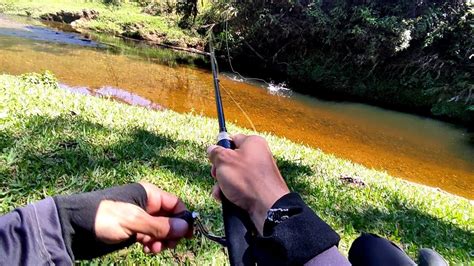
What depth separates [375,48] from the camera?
15242 mm

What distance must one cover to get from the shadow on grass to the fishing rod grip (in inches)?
76.2

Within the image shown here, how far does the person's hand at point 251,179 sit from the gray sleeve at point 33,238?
396mm

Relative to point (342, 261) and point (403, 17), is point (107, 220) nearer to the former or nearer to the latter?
point (342, 261)

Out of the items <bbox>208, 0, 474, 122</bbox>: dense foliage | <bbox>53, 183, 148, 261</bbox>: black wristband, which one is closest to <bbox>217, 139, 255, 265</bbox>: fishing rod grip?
<bbox>53, 183, 148, 261</bbox>: black wristband

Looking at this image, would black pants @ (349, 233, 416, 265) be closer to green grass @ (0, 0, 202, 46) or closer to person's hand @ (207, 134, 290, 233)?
person's hand @ (207, 134, 290, 233)

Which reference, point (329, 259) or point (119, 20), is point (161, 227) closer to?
point (329, 259)

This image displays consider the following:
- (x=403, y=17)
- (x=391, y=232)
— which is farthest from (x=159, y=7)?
(x=391, y=232)

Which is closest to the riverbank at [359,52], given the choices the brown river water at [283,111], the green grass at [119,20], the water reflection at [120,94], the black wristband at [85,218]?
the green grass at [119,20]

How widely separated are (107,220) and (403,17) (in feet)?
53.3

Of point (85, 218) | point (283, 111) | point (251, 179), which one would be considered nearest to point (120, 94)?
point (283, 111)

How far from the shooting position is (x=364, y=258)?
79 cm

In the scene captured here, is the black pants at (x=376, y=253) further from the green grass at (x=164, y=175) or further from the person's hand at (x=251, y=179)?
the green grass at (x=164, y=175)

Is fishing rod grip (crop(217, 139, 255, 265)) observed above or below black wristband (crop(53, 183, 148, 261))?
above

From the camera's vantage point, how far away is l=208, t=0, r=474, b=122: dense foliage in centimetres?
1435
